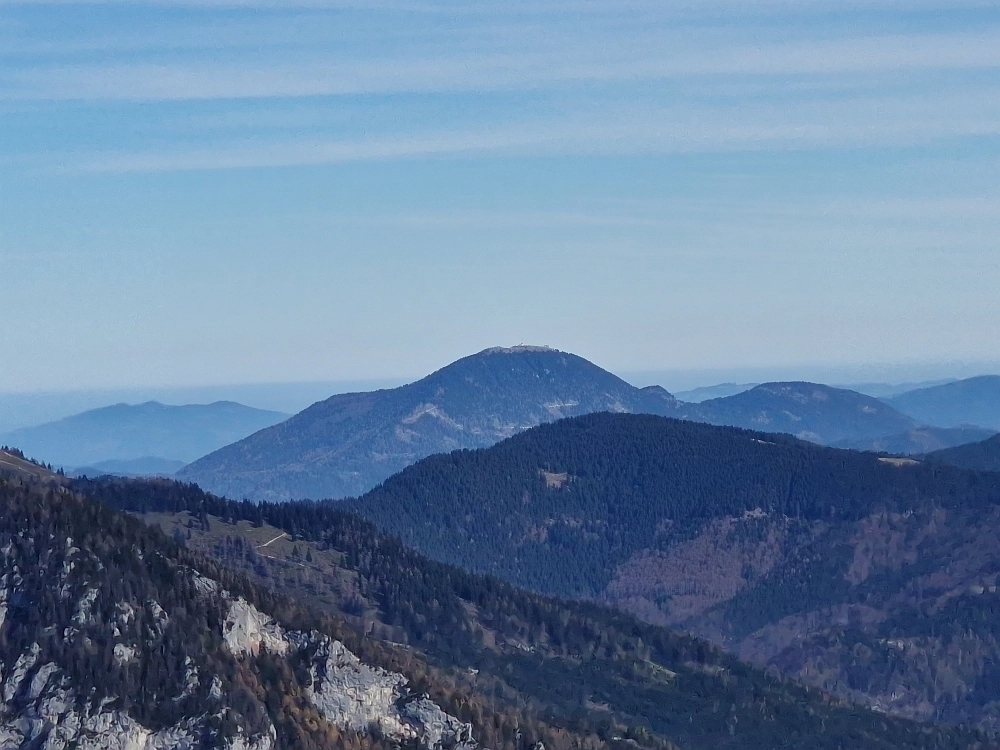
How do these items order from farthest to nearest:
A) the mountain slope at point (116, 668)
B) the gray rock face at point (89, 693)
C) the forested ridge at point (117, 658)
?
the forested ridge at point (117, 658) < the mountain slope at point (116, 668) < the gray rock face at point (89, 693)

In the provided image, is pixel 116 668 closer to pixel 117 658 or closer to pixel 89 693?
pixel 117 658

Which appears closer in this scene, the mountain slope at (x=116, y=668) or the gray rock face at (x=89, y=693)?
the gray rock face at (x=89, y=693)

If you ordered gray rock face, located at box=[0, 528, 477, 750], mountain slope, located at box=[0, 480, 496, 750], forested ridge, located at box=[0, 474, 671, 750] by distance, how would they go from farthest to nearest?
1. forested ridge, located at box=[0, 474, 671, 750]
2. mountain slope, located at box=[0, 480, 496, 750]
3. gray rock face, located at box=[0, 528, 477, 750]

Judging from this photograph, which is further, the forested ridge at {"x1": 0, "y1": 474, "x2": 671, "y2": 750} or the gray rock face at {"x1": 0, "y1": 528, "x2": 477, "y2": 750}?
the forested ridge at {"x1": 0, "y1": 474, "x2": 671, "y2": 750}

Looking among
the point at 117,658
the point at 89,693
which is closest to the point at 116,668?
the point at 117,658

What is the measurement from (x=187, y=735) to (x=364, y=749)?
2409cm

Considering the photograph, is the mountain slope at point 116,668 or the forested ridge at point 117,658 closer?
the mountain slope at point 116,668

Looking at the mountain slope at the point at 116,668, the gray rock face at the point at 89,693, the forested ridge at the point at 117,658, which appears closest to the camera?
the gray rock face at the point at 89,693

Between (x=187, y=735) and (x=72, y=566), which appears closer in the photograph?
(x=187, y=735)

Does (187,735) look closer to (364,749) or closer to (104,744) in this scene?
(104,744)

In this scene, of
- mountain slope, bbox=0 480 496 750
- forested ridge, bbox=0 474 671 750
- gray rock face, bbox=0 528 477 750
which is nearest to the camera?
gray rock face, bbox=0 528 477 750

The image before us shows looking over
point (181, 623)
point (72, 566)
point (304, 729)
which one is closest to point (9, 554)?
point (72, 566)

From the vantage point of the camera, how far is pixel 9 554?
196375 mm

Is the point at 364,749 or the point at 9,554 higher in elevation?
the point at 9,554
